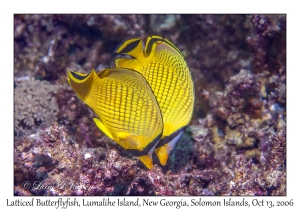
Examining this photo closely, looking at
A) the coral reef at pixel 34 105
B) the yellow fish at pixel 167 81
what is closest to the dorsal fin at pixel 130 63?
the yellow fish at pixel 167 81

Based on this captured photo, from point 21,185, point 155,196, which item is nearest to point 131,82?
point 155,196

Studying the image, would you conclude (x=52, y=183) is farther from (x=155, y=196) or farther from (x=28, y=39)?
(x=28, y=39)

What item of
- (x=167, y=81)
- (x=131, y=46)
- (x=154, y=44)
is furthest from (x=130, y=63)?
(x=167, y=81)

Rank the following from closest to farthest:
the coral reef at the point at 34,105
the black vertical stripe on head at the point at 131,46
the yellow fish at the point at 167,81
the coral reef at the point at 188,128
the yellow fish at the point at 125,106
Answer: the yellow fish at the point at 125,106 < the yellow fish at the point at 167,81 < the black vertical stripe on head at the point at 131,46 < the coral reef at the point at 188,128 < the coral reef at the point at 34,105

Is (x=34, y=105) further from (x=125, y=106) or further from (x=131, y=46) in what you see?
(x=125, y=106)

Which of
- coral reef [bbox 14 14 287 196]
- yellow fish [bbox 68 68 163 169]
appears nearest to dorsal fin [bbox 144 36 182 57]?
yellow fish [bbox 68 68 163 169]

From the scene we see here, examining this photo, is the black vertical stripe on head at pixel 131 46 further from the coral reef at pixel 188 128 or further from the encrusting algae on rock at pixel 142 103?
the coral reef at pixel 188 128
